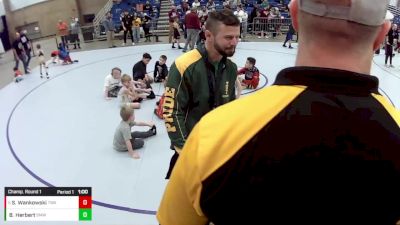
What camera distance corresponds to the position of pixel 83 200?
4.98 m

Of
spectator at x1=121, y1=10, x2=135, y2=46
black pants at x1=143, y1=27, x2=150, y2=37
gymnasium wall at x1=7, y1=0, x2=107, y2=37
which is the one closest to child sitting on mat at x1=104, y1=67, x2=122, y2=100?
spectator at x1=121, y1=10, x2=135, y2=46

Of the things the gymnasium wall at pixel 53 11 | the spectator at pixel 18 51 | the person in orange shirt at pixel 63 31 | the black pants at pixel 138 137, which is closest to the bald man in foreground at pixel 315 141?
the black pants at pixel 138 137

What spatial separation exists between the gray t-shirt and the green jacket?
313 cm

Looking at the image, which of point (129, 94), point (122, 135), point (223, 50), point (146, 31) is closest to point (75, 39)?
point (146, 31)

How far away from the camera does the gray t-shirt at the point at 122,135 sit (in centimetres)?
659

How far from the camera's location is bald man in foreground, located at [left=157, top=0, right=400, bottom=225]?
0.88 metres

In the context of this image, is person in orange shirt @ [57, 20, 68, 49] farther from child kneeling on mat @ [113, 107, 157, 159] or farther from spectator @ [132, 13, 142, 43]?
child kneeling on mat @ [113, 107, 157, 159]

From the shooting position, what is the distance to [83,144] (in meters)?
7.25

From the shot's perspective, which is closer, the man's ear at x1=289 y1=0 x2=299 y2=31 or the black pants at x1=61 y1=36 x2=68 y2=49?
the man's ear at x1=289 y1=0 x2=299 y2=31

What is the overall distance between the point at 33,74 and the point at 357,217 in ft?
46.1

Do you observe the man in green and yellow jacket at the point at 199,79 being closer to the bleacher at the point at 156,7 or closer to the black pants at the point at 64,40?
the black pants at the point at 64,40

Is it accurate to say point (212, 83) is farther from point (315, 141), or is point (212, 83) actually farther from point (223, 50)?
point (315, 141)

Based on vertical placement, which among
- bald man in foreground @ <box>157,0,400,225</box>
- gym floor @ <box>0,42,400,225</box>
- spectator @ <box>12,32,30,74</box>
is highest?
bald man in foreground @ <box>157,0,400,225</box>
